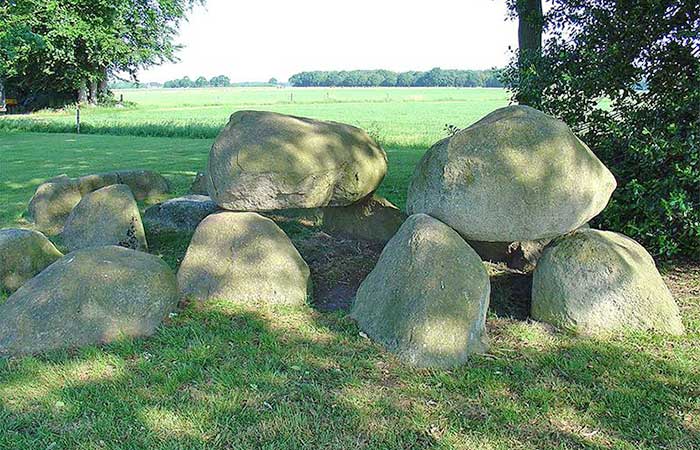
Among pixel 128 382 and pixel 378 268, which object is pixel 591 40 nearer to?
pixel 378 268

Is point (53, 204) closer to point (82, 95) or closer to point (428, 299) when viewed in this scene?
point (428, 299)

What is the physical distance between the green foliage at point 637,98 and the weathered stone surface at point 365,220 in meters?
2.21

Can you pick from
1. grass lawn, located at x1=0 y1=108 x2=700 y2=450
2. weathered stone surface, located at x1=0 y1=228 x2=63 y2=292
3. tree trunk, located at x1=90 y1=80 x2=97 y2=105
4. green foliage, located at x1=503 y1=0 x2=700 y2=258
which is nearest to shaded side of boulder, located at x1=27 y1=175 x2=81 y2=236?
weathered stone surface, located at x1=0 y1=228 x2=63 y2=292

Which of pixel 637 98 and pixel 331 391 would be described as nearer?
pixel 331 391

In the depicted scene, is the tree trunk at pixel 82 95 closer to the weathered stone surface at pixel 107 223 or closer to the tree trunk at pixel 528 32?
the weathered stone surface at pixel 107 223

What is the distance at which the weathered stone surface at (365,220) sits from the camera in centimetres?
751

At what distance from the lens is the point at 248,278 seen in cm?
570

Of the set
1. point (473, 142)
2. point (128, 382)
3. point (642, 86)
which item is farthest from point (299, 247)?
point (642, 86)

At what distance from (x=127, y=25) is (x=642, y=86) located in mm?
35555

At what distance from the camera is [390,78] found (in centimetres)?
9375

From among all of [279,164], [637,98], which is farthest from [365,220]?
[637,98]

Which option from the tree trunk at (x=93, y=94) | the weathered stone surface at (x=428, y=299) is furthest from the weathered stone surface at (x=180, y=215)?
the tree trunk at (x=93, y=94)

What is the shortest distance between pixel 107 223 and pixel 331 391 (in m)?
4.57

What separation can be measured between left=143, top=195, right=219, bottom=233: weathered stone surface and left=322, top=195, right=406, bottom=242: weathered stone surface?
1.74 m
